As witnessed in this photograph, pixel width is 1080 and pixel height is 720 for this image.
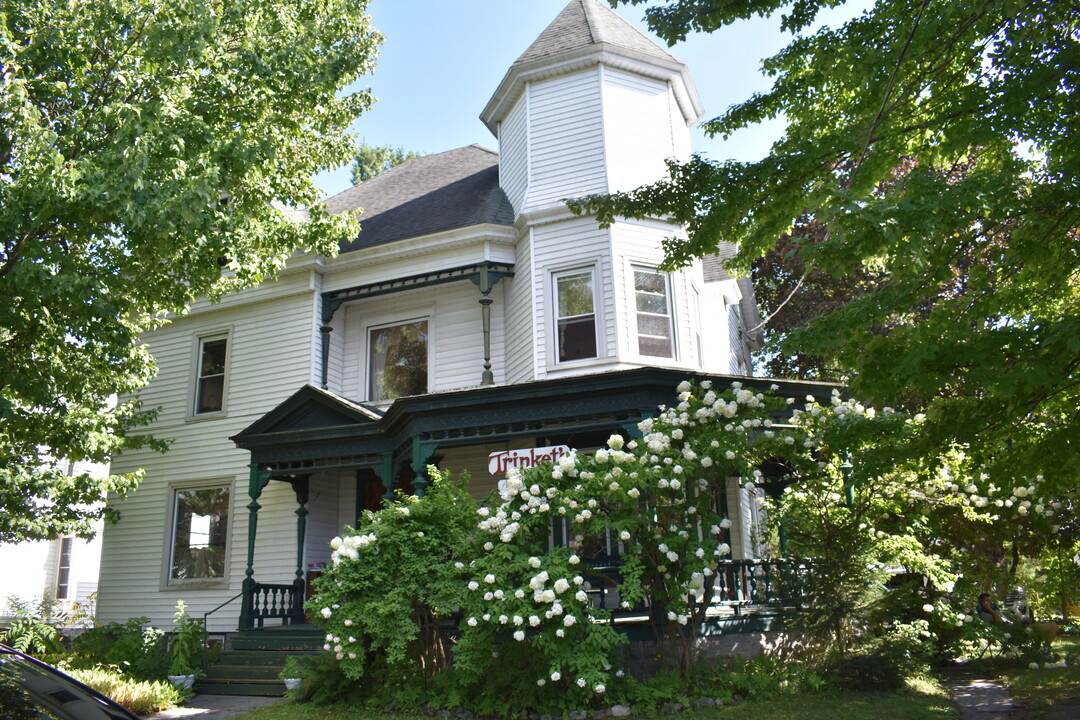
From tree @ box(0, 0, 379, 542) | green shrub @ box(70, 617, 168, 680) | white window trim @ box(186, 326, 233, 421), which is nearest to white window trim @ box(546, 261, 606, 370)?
tree @ box(0, 0, 379, 542)

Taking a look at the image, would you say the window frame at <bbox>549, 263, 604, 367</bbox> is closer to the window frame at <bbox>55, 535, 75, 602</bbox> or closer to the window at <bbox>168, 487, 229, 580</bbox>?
the window at <bbox>168, 487, 229, 580</bbox>

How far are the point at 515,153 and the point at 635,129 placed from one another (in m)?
2.56

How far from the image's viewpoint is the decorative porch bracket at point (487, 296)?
48.8 feet

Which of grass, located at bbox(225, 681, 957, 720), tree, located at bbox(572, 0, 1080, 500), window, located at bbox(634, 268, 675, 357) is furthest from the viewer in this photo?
window, located at bbox(634, 268, 675, 357)

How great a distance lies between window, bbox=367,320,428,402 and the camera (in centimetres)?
1623

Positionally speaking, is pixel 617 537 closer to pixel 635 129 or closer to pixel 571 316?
pixel 571 316

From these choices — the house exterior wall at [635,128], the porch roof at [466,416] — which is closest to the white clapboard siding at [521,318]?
the porch roof at [466,416]

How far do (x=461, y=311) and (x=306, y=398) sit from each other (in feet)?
11.3

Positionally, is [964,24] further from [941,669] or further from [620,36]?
[620,36]

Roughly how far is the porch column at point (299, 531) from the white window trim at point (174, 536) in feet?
5.36

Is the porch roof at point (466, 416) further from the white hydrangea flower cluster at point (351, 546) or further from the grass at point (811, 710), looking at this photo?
the grass at point (811, 710)

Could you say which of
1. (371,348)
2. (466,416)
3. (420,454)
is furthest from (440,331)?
(420,454)

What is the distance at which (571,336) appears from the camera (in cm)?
1470

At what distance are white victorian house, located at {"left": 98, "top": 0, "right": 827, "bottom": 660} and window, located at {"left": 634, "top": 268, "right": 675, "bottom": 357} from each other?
4cm
